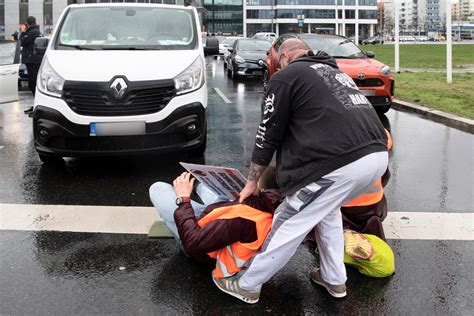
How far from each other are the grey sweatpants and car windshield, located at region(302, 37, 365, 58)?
8782 mm

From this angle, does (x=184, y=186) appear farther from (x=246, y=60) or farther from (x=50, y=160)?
(x=246, y=60)

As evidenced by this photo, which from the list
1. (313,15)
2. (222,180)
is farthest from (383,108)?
(313,15)

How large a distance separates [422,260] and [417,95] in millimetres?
9365

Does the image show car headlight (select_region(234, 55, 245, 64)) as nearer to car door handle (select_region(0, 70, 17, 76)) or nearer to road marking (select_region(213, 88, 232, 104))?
road marking (select_region(213, 88, 232, 104))

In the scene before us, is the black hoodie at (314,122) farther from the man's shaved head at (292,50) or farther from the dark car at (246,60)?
the dark car at (246,60)

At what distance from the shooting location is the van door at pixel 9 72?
9.45m

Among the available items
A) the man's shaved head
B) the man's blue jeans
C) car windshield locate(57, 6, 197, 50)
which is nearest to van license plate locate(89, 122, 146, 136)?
car windshield locate(57, 6, 197, 50)

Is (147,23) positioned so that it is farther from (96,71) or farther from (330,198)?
(330,198)

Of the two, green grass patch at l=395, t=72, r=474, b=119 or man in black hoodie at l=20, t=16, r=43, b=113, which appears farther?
green grass patch at l=395, t=72, r=474, b=119

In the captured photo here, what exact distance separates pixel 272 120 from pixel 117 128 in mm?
2994

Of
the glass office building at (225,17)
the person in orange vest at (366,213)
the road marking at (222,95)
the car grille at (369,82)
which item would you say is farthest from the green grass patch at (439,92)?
the glass office building at (225,17)

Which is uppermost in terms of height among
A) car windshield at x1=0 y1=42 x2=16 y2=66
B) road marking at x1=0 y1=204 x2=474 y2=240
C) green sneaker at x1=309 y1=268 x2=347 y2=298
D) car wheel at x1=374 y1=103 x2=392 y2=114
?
car windshield at x1=0 y1=42 x2=16 y2=66

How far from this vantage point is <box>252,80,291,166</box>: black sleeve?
115 inches

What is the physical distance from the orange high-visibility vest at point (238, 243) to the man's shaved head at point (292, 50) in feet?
3.11
